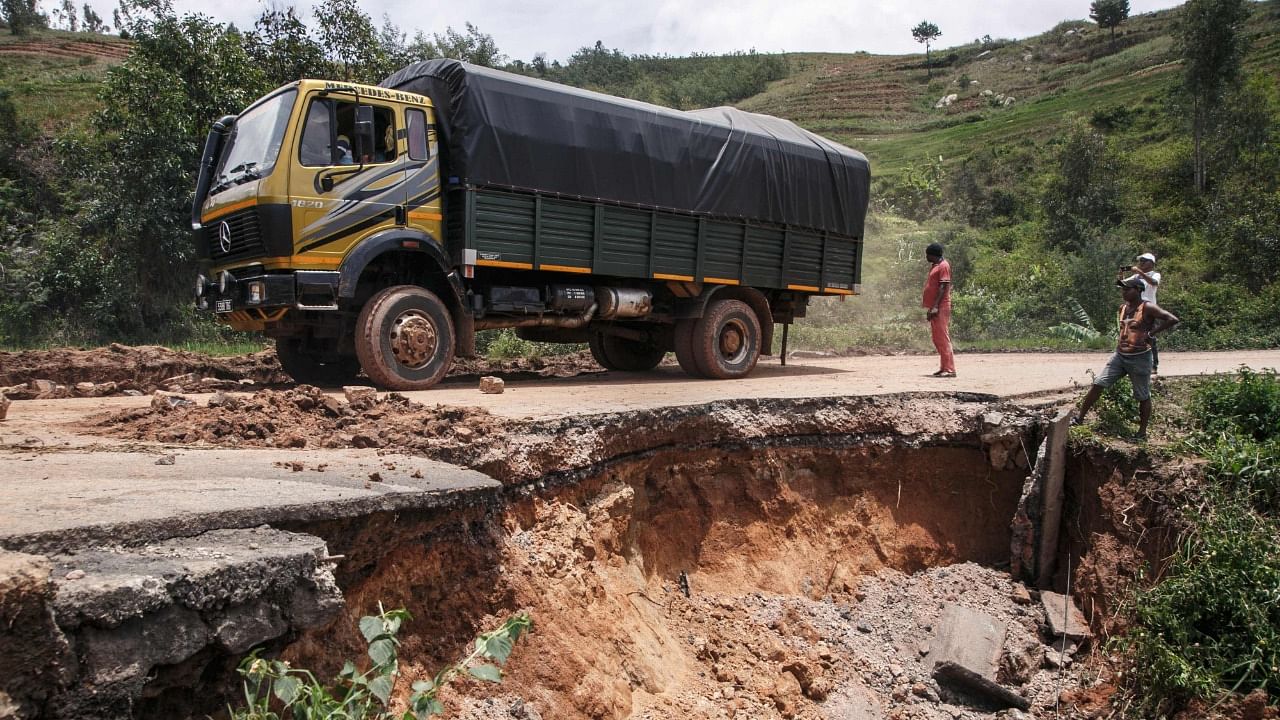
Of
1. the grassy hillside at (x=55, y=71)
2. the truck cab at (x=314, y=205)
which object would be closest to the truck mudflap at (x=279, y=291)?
the truck cab at (x=314, y=205)

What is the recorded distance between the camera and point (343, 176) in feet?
23.2

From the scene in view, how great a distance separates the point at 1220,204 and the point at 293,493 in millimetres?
26857

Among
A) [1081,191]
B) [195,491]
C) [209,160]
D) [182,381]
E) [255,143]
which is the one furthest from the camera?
[1081,191]

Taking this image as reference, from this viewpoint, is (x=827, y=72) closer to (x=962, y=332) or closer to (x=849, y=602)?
(x=962, y=332)

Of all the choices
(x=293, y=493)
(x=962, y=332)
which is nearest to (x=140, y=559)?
(x=293, y=493)

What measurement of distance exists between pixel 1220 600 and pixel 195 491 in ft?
18.9

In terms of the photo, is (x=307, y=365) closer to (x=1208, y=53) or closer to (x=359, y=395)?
(x=359, y=395)

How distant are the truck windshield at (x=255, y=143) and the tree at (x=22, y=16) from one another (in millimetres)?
40931

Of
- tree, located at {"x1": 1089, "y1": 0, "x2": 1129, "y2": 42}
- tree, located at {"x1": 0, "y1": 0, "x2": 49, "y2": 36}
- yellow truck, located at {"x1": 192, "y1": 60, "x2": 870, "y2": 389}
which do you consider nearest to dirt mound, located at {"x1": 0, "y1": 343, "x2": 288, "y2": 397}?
yellow truck, located at {"x1": 192, "y1": 60, "x2": 870, "y2": 389}

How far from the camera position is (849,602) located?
6.52m

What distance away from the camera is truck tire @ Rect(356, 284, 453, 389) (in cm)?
711

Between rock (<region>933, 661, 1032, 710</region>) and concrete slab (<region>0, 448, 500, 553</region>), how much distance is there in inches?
141

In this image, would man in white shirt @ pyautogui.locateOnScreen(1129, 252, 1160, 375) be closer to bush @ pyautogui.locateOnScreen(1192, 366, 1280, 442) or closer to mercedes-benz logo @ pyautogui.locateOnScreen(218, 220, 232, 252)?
bush @ pyautogui.locateOnScreen(1192, 366, 1280, 442)

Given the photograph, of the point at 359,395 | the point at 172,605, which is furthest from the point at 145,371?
the point at 172,605
